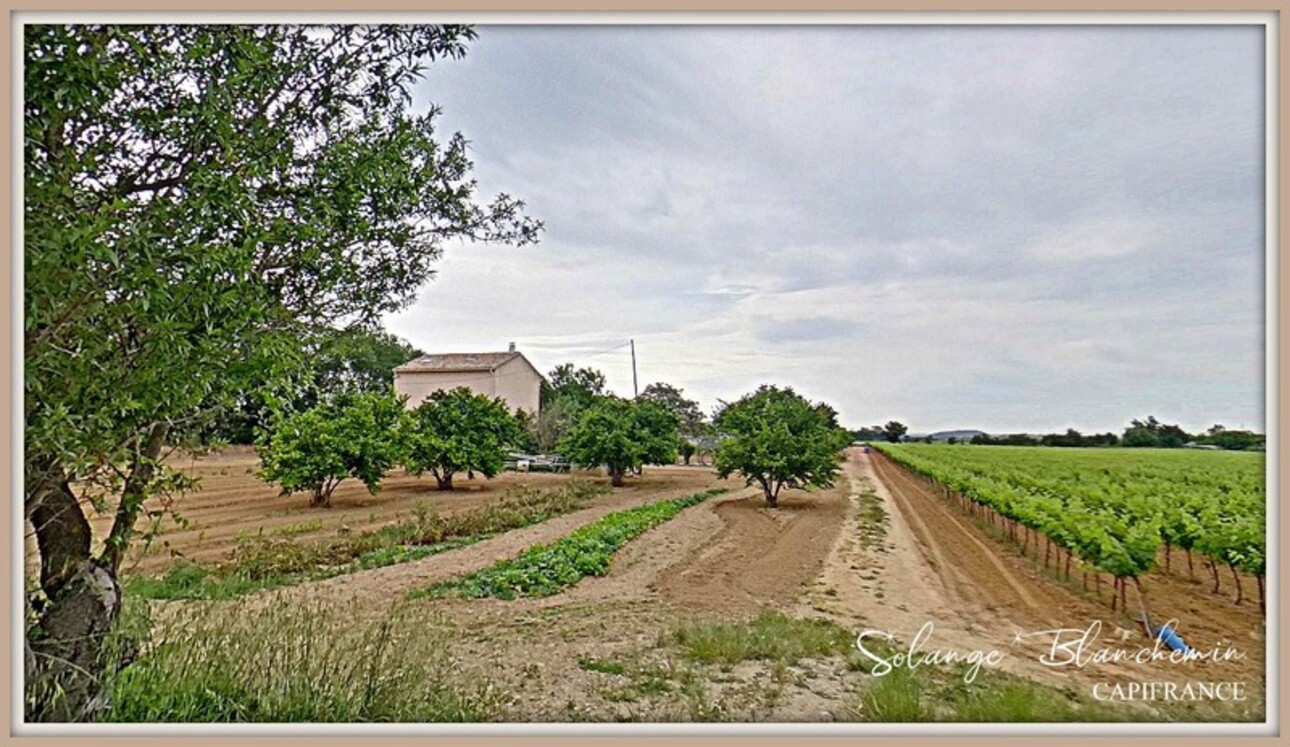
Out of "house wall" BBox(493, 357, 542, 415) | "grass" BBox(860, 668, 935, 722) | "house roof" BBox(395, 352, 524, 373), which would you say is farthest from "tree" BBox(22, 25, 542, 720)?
"grass" BBox(860, 668, 935, 722)

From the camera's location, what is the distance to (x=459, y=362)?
157 inches

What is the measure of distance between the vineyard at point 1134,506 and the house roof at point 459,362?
2708mm

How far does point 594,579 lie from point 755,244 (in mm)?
2416

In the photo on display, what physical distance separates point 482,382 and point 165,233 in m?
2.92

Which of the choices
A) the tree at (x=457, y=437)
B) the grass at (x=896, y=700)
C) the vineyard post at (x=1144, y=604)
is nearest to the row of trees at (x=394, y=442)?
the tree at (x=457, y=437)

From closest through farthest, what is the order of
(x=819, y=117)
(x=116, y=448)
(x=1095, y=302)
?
(x=116, y=448), (x=1095, y=302), (x=819, y=117)

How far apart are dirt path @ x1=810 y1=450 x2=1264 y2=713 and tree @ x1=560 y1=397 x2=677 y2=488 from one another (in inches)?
194

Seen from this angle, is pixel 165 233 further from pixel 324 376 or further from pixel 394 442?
pixel 394 442

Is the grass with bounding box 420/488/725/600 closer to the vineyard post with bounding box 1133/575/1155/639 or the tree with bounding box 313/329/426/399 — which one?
the tree with bounding box 313/329/426/399

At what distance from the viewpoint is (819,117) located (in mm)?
2680

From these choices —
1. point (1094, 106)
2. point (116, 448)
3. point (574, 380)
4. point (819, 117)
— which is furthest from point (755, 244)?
point (574, 380)

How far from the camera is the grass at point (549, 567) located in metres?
3.67

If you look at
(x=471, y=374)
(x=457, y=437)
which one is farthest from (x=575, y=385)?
(x=457, y=437)

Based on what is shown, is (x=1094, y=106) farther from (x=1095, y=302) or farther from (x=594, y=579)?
(x=594, y=579)
